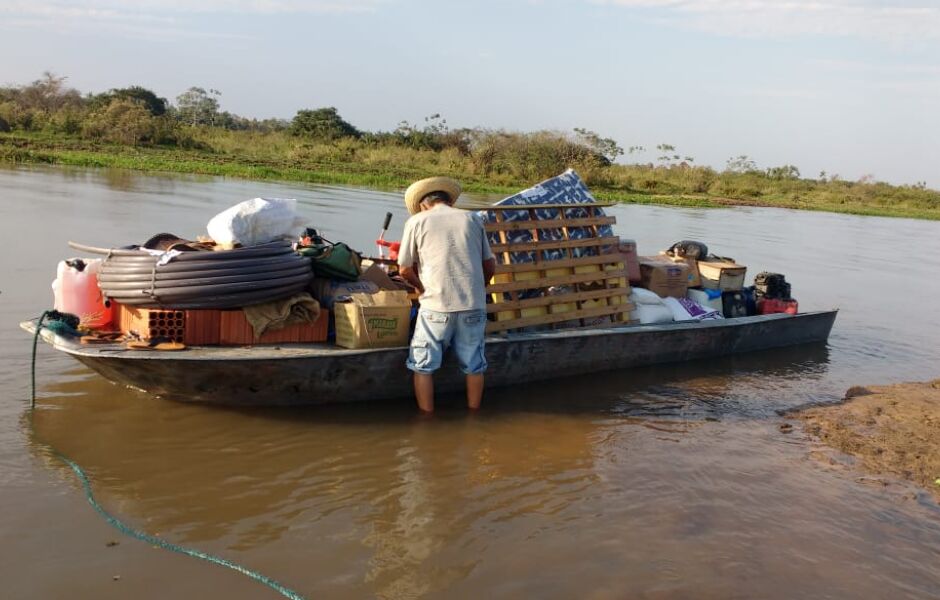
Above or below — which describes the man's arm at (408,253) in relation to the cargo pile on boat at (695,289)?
above

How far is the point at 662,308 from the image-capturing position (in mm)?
7469

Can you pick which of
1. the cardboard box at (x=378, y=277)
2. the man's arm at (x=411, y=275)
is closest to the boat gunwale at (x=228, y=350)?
the man's arm at (x=411, y=275)

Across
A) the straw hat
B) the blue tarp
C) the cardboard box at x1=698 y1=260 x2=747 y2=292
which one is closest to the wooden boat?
the blue tarp

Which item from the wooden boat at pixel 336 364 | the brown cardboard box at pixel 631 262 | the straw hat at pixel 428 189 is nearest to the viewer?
the wooden boat at pixel 336 364

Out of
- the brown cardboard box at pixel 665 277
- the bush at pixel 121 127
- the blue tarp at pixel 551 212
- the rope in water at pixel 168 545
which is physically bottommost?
the rope in water at pixel 168 545

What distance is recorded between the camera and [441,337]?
537 cm

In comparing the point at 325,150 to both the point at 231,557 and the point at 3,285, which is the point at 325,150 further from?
the point at 231,557

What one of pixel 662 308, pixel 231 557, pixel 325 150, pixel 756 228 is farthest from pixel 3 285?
pixel 325 150

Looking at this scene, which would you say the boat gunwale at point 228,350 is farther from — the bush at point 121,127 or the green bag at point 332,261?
the bush at point 121,127

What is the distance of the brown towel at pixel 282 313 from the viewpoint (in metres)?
5.19

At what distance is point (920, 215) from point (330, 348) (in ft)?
148

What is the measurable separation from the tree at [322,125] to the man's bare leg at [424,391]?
127 feet

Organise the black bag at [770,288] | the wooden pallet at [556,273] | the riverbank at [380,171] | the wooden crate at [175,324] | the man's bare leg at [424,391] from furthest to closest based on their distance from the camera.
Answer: the riverbank at [380,171]
the black bag at [770,288]
the wooden pallet at [556,273]
the man's bare leg at [424,391]
the wooden crate at [175,324]

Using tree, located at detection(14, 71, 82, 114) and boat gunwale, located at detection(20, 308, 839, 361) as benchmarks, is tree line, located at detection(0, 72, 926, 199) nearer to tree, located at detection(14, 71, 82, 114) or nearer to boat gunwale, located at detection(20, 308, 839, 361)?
tree, located at detection(14, 71, 82, 114)
